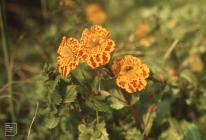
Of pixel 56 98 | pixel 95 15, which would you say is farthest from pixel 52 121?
pixel 95 15

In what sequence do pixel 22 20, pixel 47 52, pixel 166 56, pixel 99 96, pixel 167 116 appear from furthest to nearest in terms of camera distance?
pixel 22 20 → pixel 47 52 → pixel 166 56 → pixel 167 116 → pixel 99 96

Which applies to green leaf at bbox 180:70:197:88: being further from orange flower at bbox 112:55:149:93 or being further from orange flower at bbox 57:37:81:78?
orange flower at bbox 57:37:81:78

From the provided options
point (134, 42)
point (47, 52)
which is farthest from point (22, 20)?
point (134, 42)

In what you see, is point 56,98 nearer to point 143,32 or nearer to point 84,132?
point 84,132

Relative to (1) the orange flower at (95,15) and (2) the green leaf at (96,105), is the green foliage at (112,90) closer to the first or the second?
(2) the green leaf at (96,105)

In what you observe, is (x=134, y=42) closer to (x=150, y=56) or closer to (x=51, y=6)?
(x=150, y=56)

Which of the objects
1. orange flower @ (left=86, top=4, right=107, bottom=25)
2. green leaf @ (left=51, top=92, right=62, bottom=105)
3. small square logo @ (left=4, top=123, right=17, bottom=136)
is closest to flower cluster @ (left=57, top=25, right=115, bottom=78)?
green leaf @ (left=51, top=92, right=62, bottom=105)

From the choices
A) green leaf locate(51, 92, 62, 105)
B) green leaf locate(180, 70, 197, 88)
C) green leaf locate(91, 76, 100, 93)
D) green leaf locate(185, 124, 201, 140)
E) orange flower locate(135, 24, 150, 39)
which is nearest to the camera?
green leaf locate(51, 92, 62, 105)
